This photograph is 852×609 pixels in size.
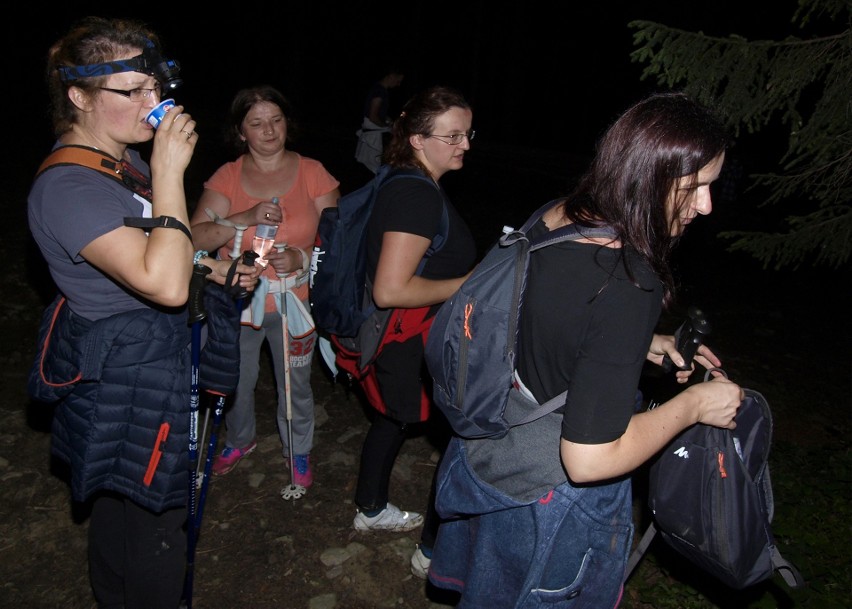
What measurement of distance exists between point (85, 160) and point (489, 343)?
4.72ft

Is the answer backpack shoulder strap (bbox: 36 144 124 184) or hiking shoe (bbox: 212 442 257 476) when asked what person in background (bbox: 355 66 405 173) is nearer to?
hiking shoe (bbox: 212 442 257 476)

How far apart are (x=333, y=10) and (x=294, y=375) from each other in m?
29.4

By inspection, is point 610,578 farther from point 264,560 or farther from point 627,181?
point 264,560

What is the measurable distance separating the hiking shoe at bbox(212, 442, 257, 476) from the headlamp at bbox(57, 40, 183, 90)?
2426 mm

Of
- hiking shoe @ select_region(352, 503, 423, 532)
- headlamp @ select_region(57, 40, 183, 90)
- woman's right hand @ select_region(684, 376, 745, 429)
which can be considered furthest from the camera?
hiking shoe @ select_region(352, 503, 423, 532)

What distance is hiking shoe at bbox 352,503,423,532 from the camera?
3508 mm

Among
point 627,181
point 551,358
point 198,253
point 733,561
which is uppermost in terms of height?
point 627,181

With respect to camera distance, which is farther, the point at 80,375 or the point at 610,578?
the point at 80,375

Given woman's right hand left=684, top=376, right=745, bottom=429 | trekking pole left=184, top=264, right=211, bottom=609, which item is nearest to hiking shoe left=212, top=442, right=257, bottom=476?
trekking pole left=184, top=264, right=211, bottom=609

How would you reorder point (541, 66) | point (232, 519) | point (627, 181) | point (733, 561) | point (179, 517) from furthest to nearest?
point (541, 66) < point (232, 519) < point (179, 517) < point (733, 561) < point (627, 181)

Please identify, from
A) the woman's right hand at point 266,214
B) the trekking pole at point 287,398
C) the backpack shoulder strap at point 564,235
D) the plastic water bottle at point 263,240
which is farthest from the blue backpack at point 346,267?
the backpack shoulder strap at point 564,235

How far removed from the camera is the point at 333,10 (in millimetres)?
29188

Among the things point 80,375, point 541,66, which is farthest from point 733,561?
point 541,66

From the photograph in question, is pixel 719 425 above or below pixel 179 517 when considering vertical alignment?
above
